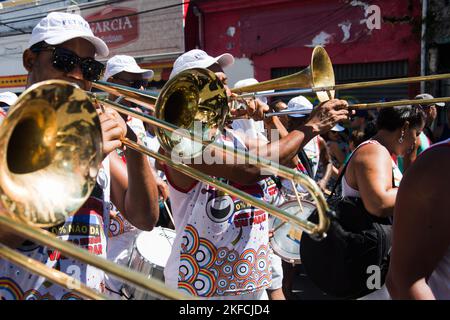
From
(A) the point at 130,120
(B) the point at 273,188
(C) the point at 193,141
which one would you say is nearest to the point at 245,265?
(C) the point at 193,141

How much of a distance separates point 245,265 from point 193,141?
73 centimetres

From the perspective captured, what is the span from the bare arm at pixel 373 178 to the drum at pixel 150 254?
1194 millimetres

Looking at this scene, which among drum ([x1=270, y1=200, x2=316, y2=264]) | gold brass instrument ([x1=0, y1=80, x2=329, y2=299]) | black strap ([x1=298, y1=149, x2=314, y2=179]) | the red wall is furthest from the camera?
the red wall

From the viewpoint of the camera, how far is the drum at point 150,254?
10.0 feet

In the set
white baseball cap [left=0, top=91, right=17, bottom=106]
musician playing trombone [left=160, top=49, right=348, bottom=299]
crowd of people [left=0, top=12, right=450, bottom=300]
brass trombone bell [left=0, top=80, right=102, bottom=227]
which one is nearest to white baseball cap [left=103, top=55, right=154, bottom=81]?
crowd of people [left=0, top=12, right=450, bottom=300]

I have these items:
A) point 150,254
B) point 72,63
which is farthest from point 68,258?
point 150,254

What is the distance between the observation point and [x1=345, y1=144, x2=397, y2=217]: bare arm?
2719mm

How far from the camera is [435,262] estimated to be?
1.64 meters

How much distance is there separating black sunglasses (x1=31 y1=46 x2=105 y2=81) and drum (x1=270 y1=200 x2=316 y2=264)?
2.12 meters

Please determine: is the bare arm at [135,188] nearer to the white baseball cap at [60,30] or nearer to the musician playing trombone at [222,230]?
the musician playing trombone at [222,230]

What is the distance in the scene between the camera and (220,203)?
2514 millimetres

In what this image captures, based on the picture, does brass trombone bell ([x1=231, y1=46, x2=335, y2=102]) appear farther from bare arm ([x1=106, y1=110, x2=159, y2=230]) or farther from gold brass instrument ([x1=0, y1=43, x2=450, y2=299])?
gold brass instrument ([x1=0, y1=43, x2=450, y2=299])
